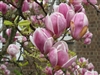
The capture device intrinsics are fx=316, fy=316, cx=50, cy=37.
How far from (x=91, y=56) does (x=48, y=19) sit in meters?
7.22

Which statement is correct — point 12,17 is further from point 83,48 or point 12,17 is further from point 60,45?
point 83,48

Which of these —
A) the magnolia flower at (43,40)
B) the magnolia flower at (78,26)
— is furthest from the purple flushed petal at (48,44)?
the magnolia flower at (78,26)

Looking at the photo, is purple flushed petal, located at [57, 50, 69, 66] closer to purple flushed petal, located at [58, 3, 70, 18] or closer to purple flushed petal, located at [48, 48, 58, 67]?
purple flushed petal, located at [48, 48, 58, 67]

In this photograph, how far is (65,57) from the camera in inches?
39.9

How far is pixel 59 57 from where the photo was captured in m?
1.02

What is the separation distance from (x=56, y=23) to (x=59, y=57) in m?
0.12

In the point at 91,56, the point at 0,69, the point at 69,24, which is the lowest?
the point at 91,56

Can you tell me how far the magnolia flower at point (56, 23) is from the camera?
104cm

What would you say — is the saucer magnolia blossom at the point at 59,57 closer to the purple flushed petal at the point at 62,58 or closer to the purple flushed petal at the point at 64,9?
the purple flushed petal at the point at 62,58

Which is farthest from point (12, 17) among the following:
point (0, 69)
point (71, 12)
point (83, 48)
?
point (83, 48)

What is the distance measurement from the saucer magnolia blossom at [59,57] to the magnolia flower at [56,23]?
5 centimetres

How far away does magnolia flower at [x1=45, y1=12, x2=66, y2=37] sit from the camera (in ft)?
3.41

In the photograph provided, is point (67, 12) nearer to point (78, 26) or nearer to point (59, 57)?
point (78, 26)

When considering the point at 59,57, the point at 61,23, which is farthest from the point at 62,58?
the point at 61,23
